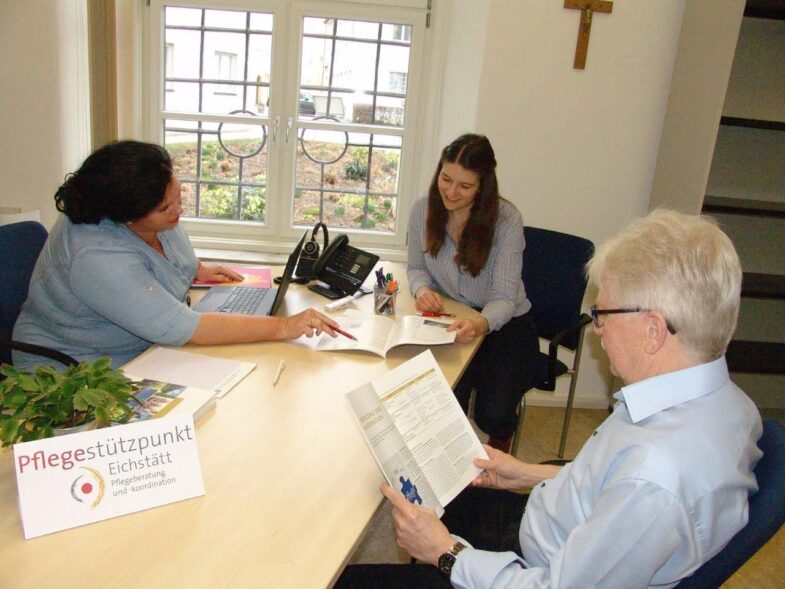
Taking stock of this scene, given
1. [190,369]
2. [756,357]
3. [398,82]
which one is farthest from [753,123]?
[190,369]

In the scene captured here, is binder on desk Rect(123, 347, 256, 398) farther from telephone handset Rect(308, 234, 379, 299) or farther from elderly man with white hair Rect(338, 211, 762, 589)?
telephone handset Rect(308, 234, 379, 299)

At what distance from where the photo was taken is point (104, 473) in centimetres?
101

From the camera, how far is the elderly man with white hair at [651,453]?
875 mm

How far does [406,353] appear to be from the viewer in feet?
6.08

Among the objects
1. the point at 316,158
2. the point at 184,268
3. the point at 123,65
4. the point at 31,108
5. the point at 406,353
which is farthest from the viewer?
the point at 316,158

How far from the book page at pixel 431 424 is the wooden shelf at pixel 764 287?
Answer: 76.4 inches

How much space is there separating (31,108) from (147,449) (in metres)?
2.49

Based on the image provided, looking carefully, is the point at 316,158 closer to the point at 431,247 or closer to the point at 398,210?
the point at 398,210

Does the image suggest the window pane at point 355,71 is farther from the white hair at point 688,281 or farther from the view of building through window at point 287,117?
the white hair at point 688,281

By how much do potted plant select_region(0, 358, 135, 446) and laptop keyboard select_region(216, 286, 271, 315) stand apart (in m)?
0.91

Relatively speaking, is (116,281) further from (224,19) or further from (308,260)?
(224,19)

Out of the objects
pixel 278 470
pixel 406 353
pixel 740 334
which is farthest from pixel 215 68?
pixel 740 334

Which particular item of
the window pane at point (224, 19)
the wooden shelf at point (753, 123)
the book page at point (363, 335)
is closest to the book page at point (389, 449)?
the book page at point (363, 335)

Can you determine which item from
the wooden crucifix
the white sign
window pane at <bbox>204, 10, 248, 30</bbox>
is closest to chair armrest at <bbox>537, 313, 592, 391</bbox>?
the wooden crucifix
